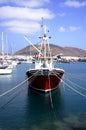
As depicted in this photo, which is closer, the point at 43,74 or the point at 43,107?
the point at 43,107

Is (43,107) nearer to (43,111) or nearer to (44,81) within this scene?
(43,111)

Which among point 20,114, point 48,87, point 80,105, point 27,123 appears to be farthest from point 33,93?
point 27,123

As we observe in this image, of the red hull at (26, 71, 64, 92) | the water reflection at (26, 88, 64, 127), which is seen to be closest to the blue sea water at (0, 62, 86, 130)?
the water reflection at (26, 88, 64, 127)

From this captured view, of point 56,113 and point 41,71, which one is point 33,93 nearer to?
point 41,71

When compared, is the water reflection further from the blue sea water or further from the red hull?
the red hull

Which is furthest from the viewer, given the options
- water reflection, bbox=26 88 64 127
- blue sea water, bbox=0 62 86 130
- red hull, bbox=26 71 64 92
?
red hull, bbox=26 71 64 92

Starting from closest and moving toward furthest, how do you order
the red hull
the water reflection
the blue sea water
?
the blue sea water → the water reflection → the red hull

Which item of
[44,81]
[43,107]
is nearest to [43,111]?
[43,107]

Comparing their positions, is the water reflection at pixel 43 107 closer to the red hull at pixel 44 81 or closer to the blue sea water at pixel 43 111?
the blue sea water at pixel 43 111

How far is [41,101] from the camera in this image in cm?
3222

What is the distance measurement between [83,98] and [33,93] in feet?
21.6

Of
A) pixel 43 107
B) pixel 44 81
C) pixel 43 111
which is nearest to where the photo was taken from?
pixel 43 111

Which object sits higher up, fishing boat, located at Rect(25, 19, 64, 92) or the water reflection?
fishing boat, located at Rect(25, 19, 64, 92)

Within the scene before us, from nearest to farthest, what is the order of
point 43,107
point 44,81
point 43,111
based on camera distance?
point 43,111 → point 43,107 → point 44,81
